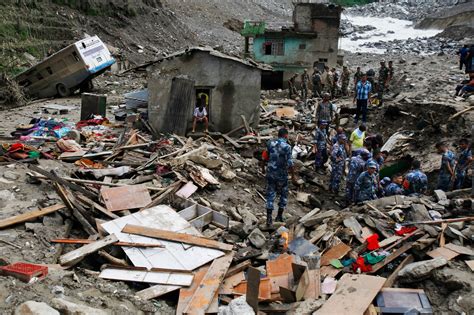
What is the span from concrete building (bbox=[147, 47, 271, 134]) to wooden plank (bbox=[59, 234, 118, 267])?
7398 millimetres

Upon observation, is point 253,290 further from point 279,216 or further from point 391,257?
point 279,216

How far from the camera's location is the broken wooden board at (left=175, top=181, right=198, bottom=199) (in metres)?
9.33

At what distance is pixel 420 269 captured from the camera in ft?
19.7

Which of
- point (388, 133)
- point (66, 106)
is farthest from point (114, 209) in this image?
point (66, 106)

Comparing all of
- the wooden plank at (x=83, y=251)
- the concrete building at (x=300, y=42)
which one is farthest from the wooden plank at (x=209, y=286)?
the concrete building at (x=300, y=42)

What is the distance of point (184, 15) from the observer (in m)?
44.5

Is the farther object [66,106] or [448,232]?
[66,106]

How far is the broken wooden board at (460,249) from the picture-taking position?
6398mm

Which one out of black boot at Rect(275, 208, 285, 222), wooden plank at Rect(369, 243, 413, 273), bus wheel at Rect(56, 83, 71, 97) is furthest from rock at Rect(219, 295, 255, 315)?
bus wheel at Rect(56, 83, 71, 97)

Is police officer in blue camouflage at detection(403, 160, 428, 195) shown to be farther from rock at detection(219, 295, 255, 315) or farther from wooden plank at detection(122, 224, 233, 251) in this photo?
rock at detection(219, 295, 255, 315)

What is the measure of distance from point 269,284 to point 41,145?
8.42 meters

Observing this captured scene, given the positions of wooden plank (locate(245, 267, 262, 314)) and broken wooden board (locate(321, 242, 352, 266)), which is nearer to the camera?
wooden plank (locate(245, 267, 262, 314))

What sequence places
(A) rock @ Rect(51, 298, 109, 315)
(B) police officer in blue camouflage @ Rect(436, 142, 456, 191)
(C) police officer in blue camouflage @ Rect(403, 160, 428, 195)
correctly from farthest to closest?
(B) police officer in blue camouflage @ Rect(436, 142, 456, 191) → (C) police officer in blue camouflage @ Rect(403, 160, 428, 195) → (A) rock @ Rect(51, 298, 109, 315)

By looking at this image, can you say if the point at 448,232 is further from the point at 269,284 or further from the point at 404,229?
the point at 269,284
